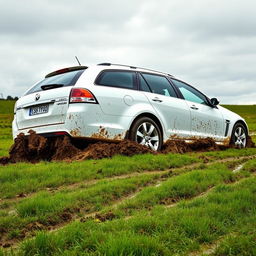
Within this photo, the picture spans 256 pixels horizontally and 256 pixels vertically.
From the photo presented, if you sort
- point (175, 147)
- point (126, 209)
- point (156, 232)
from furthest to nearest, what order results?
1. point (175, 147)
2. point (126, 209)
3. point (156, 232)

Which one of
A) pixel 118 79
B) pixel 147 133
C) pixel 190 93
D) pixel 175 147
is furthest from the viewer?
pixel 190 93

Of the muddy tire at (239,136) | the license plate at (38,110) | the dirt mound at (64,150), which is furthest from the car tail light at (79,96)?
the muddy tire at (239,136)

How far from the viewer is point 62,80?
7012 millimetres

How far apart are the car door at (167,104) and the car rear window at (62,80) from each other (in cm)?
146

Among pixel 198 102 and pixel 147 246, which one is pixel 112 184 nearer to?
pixel 147 246

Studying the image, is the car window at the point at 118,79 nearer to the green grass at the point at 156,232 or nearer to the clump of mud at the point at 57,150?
the clump of mud at the point at 57,150

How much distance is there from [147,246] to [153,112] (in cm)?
475

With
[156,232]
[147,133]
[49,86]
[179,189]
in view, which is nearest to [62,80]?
[49,86]

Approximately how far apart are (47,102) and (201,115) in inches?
148

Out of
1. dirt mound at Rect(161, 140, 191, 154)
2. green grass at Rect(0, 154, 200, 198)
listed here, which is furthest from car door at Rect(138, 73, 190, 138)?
green grass at Rect(0, 154, 200, 198)

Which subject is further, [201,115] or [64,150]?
[201,115]

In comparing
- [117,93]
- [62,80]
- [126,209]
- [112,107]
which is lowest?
[126,209]

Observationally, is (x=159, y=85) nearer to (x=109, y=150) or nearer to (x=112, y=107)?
(x=112, y=107)

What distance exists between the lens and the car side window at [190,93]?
8773 millimetres
